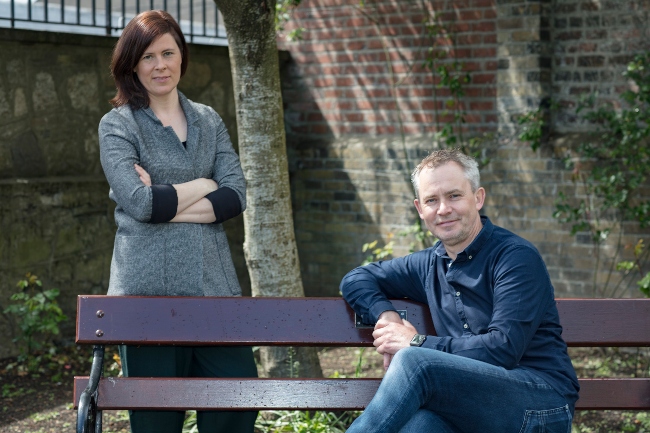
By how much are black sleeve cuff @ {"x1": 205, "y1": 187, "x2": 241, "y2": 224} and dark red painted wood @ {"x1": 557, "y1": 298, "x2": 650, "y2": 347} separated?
1226 millimetres

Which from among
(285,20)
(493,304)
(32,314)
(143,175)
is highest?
(285,20)

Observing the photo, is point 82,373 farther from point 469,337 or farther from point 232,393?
point 469,337

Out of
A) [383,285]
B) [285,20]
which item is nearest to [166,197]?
[383,285]

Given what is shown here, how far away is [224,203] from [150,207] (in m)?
0.29

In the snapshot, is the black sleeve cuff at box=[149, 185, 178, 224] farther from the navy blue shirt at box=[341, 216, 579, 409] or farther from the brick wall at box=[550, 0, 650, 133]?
the brick wall at box=[550, 0, 650, 133]

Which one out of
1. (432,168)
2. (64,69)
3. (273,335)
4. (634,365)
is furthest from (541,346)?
(64,69)

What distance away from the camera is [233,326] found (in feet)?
11.7

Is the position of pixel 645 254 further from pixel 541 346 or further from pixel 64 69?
pixel 64 69

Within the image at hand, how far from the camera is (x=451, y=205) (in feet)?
10.7

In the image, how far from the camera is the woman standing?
11.4 ft

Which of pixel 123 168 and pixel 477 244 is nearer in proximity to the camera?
pixel 477 244

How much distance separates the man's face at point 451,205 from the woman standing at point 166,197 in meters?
0.76

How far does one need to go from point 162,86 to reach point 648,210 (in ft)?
11.6

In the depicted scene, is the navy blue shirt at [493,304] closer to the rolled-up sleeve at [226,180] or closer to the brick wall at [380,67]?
the rolled-up sleeve at [226,180]
